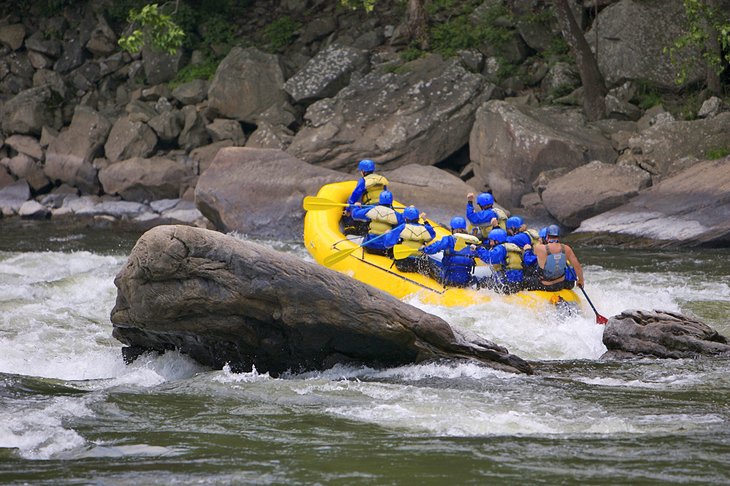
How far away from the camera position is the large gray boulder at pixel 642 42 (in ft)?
60.0

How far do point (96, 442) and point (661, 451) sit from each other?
300 centimetres

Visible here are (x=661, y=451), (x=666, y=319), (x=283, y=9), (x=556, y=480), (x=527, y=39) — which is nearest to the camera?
(x=556, y=480)

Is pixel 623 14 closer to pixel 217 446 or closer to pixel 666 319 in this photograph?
pixel 666 319

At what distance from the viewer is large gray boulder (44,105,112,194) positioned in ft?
67.7

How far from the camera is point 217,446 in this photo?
5.94 meters

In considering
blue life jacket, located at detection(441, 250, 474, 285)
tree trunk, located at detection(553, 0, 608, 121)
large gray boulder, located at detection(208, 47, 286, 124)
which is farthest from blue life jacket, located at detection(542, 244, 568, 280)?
large gray boulder, located at detection(208, 47, 286, 124)

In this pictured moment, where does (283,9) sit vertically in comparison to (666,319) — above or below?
above

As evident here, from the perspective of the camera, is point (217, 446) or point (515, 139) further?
point (515, 139)

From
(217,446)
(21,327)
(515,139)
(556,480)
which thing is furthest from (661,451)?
(515,139)

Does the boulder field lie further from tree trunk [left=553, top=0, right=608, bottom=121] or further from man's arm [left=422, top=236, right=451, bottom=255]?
tree trunk [left=553, top=0, right=608, bottom=121]

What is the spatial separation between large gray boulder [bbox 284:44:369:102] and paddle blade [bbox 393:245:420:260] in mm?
9886

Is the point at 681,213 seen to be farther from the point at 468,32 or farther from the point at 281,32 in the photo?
the point at 281,32

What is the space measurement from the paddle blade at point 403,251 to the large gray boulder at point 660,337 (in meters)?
2.40

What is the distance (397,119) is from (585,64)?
10.6ft
